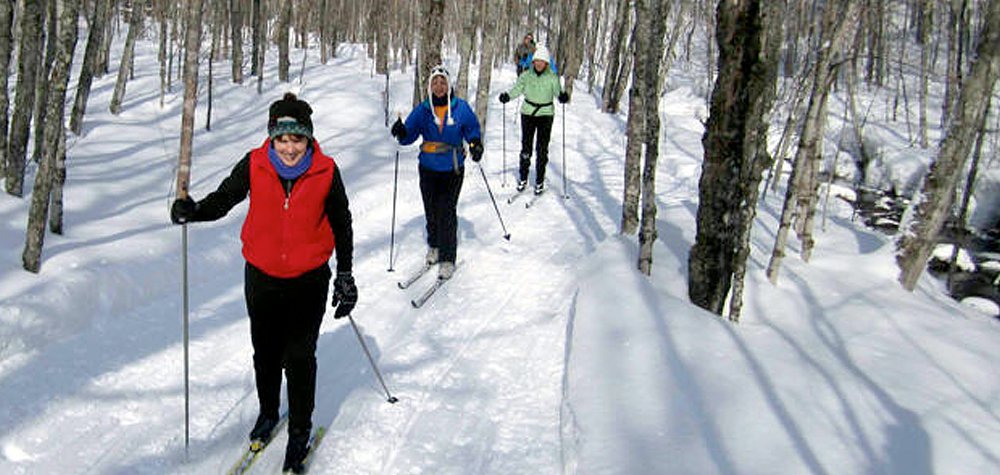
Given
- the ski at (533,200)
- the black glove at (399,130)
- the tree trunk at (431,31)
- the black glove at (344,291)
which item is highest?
the tree trunk at (431,31)

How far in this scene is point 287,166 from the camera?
348 cm

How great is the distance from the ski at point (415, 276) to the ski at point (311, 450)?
272 centimetres

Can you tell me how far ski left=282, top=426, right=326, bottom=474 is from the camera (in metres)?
3.76

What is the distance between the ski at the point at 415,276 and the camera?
22.6ft

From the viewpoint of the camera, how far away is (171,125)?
49.4ft

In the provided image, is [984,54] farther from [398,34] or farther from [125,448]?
[398,34]

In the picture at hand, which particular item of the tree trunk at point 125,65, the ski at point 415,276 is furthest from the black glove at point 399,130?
the tree trunk at point 125,65

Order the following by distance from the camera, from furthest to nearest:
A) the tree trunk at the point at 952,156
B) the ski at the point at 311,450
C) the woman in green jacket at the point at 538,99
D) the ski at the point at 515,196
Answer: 1. the ski at the point at 515,196
2. the woman in green jacket at the point at 538,99
3. the tree trunk at the point at 952,156
4. the ski at the point at 311,450

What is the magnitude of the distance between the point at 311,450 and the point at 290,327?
0.78m

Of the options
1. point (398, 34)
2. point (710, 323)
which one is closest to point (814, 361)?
point (710, 323)

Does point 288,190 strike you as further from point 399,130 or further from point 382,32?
point 382,32

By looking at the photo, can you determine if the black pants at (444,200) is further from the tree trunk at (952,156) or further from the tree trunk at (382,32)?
the tree trunk at (382,32)

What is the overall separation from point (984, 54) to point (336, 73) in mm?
20135

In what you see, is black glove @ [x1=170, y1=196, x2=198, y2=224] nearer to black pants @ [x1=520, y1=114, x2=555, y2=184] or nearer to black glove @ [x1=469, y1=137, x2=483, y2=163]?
black glove @ [x1=469, y1=137, x2=483, y2=163]
